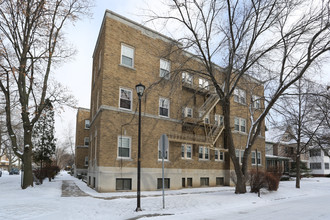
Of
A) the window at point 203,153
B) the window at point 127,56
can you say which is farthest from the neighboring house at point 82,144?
the window at point 127,56

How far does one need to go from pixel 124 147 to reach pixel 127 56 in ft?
21.5

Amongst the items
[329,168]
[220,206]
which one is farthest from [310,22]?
[329,168]

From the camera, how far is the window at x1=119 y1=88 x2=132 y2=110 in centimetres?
1800

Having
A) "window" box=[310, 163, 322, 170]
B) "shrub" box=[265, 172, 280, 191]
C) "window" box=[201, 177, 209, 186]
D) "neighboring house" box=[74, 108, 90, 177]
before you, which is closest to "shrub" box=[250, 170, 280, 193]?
"shrub" box=[265, 172, 280, 191]

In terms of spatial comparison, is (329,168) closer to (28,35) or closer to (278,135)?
(278,135)

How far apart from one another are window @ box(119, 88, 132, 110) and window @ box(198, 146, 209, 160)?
27.1ft

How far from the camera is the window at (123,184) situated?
55.1 ft

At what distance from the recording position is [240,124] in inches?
1086

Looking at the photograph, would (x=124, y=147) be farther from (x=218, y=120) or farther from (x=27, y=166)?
(x=218, y=120)

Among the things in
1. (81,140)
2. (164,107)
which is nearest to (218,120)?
(164,107)

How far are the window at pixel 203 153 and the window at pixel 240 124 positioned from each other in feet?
17.2

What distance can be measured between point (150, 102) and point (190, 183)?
778 centimetres

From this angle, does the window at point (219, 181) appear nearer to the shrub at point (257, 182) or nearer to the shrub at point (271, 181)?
the shrub at point (271, 181)

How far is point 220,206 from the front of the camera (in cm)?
1110
